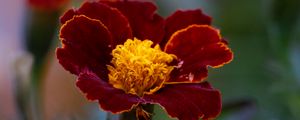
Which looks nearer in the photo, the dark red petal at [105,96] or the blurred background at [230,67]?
the dark red petal at [105,96]

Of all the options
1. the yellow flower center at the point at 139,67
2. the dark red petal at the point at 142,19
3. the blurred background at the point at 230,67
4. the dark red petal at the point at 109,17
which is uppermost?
the blurred background at the point at 230,67

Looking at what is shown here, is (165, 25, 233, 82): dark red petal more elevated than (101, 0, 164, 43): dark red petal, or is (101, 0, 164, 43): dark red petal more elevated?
(101, 0, 164, 43): dark red petal

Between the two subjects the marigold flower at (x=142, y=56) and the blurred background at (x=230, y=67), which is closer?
the marigold flower at (x=142, y=56)

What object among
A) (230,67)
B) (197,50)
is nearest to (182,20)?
(197,50)

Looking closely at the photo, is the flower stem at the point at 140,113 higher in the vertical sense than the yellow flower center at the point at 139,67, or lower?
lower

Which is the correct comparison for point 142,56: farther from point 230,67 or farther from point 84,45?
point 230,67
